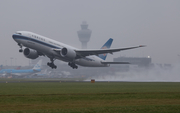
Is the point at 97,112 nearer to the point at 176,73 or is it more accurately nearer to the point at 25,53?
the point at 25,53

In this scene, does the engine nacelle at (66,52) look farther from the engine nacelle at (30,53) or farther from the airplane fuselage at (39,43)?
the engine nacelle at (30,53)

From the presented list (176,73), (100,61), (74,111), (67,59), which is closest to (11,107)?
(74,111)

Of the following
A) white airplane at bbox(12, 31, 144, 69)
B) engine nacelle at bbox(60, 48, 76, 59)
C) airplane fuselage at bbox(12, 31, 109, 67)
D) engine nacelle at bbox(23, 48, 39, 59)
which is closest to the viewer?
airplane fuselage at bbox(12, 31, 109, 67)

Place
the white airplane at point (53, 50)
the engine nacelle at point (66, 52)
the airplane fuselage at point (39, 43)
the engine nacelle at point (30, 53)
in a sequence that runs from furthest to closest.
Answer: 1. the engine nacelle at point (30, 53)
2. the engine nacelle at point (66, 52)
3. the white airplane at point (53, 50)
4. the airplane fuselage at point (39, 43)

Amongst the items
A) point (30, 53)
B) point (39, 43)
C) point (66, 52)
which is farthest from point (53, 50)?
point (30, 53)

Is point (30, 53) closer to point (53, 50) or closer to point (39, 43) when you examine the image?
point (53, 50)

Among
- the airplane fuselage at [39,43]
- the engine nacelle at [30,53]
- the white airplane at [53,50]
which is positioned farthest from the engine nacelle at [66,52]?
the engine nacelle at [30,53]

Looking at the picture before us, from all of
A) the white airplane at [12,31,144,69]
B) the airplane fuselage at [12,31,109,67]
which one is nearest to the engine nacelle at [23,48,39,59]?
the white airplane at [12,31,144,69]

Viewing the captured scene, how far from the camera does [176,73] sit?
212 ft

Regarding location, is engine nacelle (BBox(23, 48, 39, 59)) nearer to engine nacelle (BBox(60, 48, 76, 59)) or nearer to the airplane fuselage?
the airplane fuselage

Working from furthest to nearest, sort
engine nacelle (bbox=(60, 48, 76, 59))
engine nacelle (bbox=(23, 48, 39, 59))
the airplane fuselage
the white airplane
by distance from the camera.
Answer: engine nacelle (bbox=(23, 48, 39, 59)), engine nacelle (bbox=(60, 48, 76, 59)), the white airplane, the airplane fuselage

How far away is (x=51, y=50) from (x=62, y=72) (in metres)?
81.8

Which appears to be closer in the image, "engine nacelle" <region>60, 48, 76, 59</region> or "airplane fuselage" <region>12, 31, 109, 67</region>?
"airplane fuselage" <region>12, 31, 109, 67</region>

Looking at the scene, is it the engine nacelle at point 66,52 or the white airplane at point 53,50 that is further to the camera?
the engine nacelle at point 66,52
